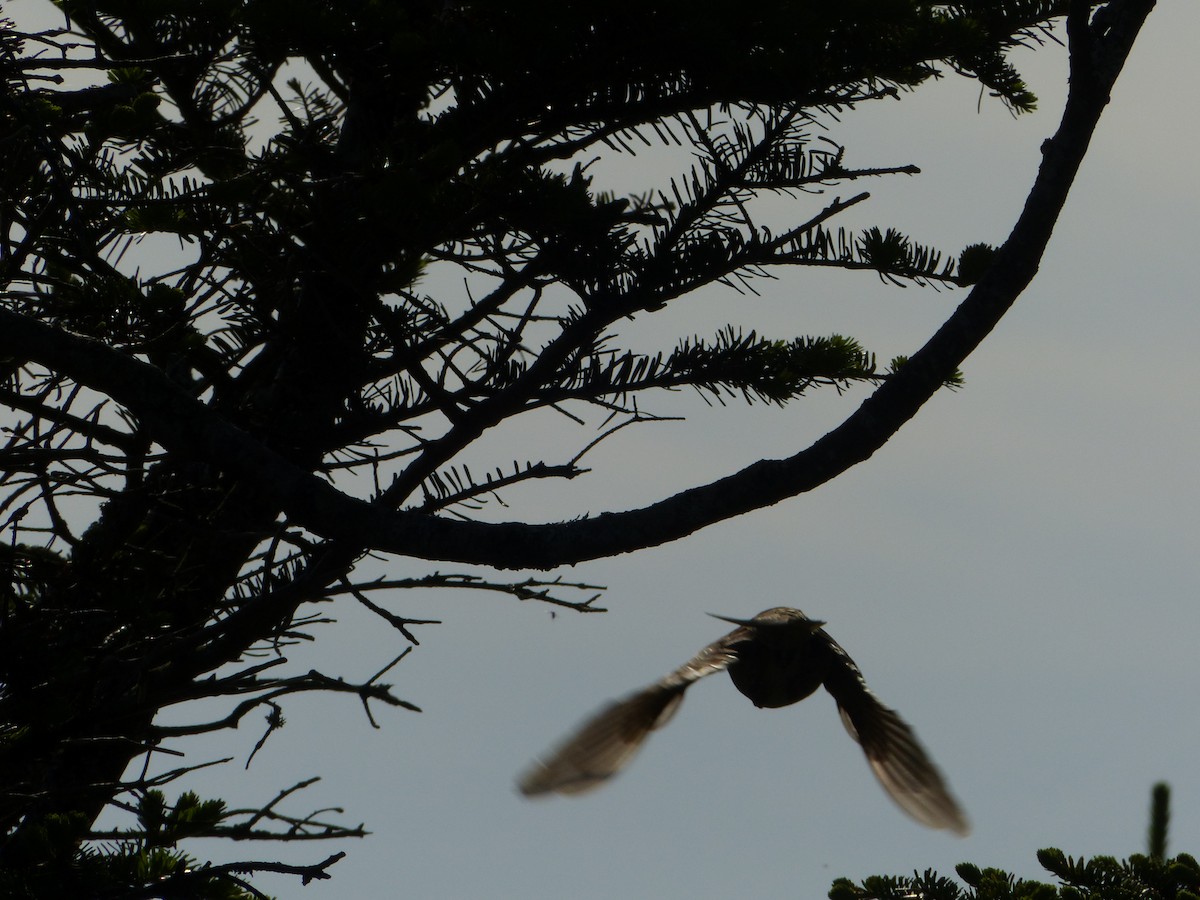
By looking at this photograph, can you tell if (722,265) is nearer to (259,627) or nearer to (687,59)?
(687,59)

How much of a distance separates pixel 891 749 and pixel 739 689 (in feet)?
2.82

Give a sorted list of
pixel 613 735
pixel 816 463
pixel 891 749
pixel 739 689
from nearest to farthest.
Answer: pixel 816 463, pixel 739 689, pixel 613 735, pixel 891 749

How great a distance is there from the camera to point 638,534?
2.58 metres

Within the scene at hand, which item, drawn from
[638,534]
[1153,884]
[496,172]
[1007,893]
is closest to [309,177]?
[496,172]

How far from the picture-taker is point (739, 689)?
314cm

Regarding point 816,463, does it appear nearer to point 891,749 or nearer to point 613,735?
point 613,735

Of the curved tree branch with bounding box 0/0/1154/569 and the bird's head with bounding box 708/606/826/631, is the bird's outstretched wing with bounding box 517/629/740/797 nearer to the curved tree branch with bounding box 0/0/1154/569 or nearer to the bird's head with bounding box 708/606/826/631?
the bird's head with bounding box 708/606/826/631

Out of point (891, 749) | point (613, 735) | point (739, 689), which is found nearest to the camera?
point (739, 689)

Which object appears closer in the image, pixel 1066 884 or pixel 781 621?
pixel 781 621

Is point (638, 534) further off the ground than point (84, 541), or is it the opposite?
point (84, 541)

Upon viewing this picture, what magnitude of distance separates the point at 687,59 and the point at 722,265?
610 mm

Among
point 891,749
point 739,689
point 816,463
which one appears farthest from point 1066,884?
point 816,463

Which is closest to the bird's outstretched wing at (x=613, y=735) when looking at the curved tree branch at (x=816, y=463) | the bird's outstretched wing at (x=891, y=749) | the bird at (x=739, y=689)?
the bird at (x=739, y=689)

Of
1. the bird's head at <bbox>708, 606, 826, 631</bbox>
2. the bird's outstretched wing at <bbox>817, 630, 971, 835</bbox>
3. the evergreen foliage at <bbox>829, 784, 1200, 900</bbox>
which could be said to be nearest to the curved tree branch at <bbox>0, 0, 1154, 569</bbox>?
the bird's head at <bbox>708, 606, 826, 631</bbox>
